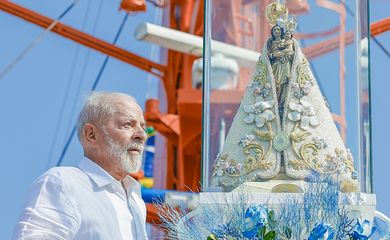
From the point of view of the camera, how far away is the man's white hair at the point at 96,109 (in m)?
1.69

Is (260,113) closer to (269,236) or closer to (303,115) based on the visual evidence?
(303,115)

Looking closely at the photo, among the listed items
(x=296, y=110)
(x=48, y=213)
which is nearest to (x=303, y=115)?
(x=296, y=110)

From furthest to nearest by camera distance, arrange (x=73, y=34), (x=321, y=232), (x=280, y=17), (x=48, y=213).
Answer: (x=73, y=34) < (x=280, y=17) < (x=48, y=213) < (x=321, y=232)

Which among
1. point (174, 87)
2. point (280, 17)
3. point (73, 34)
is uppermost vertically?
point (73, 34)

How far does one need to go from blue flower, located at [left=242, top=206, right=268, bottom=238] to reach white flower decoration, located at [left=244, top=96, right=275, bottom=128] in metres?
0.80

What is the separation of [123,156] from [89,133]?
0.10 metres

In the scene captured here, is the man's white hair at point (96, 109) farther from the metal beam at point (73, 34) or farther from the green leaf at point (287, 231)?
the metal beam at point (73, 34)

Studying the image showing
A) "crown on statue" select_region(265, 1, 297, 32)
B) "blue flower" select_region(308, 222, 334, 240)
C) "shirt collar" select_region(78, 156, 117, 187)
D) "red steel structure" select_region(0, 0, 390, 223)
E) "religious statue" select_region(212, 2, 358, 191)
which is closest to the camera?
"blue flower" select_region(308, 222, 334, 240)

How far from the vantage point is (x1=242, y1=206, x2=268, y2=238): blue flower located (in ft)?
3.77

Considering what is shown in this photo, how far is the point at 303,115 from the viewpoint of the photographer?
199 cm

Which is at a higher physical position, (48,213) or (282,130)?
(282,130)

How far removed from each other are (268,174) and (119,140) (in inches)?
16.9

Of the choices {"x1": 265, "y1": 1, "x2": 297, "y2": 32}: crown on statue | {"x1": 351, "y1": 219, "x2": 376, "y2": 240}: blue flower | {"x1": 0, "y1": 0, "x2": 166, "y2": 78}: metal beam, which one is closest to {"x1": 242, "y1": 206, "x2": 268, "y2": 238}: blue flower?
{"x1": 351, "y1": 219, "x2": 376, "y2": 240}: blue flower

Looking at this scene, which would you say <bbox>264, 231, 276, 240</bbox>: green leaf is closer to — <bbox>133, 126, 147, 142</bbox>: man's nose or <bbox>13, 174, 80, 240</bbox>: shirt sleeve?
<bbox>13, 174, 80, 240</bbox>: shirt sleeve
